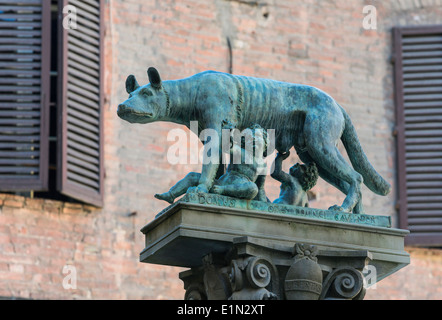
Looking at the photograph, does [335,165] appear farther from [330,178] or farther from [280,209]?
[280,209]

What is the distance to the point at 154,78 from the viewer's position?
9.49 m

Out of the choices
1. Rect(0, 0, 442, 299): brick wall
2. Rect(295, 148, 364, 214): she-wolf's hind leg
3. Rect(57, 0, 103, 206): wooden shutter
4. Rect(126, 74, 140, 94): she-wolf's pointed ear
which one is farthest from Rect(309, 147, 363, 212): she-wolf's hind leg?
Rect(0, 0, 442, 299): brick wall

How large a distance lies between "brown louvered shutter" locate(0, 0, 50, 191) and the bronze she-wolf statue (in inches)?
190

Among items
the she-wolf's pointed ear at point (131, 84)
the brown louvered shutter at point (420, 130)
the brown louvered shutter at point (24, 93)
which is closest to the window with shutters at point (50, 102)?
the brown louvered shutter at point (24, 93)

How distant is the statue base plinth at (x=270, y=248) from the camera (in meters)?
8.71

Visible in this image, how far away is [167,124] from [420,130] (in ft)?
11.6

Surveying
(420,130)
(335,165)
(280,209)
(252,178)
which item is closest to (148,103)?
(252,178)

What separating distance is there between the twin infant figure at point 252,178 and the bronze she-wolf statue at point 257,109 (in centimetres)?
17

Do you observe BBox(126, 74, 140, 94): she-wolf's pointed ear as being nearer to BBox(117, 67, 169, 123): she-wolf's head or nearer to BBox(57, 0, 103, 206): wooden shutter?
BBox(117, 67, 169, 123): she-wolf's head

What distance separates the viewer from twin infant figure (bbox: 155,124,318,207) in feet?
29.6

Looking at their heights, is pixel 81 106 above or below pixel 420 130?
below

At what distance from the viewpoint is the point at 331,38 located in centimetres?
1706

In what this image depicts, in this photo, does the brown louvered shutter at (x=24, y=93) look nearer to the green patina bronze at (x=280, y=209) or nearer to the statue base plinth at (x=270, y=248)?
the statue base plinth at (x=270, y=248)

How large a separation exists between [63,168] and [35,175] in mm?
334
